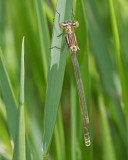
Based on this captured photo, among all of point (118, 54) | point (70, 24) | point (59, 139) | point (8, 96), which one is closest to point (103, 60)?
point (118, 54)

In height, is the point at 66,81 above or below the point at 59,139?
above

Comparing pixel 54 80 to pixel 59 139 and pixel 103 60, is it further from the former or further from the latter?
pixel 103 60

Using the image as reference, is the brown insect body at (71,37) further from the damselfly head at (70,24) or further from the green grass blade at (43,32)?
the green grass blade at (43,32)

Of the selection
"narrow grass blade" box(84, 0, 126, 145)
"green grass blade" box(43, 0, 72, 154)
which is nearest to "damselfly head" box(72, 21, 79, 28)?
"green grass blade" box(43, 0, 72, 154)

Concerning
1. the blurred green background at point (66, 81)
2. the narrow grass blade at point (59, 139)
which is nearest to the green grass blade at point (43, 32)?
the blurred green background at point (66, 81)

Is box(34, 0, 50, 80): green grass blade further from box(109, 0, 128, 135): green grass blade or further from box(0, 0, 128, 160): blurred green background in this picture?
box(109, 0, 128, 135): green grass blade

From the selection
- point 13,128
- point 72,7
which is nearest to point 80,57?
point 72,7

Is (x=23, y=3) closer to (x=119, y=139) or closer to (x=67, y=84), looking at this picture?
(x=67, y=84)
